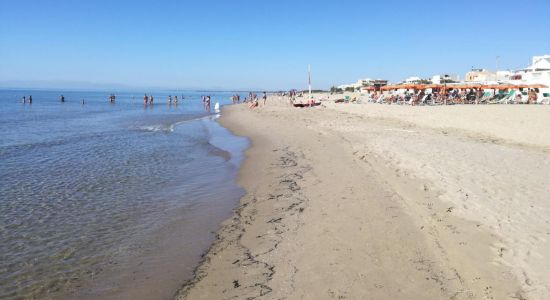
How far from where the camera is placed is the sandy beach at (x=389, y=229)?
14.5 ft

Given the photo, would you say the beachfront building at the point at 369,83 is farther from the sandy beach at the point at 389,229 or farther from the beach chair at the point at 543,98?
the sandy beach at the point at 389,229

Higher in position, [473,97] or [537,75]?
[537,75]

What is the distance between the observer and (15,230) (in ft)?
22.6

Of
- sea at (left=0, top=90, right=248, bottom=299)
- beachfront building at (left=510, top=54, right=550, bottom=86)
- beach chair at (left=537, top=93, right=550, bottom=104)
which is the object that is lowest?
sea at (left=0, top=90, right=248, bottom=299)

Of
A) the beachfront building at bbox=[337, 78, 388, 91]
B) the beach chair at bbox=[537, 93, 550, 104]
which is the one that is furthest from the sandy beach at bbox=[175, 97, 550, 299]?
the beachfront building at bbox=[337, 78, 388, 91]

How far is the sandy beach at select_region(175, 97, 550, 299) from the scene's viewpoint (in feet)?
14.5

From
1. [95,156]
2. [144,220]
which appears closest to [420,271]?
[144,220]

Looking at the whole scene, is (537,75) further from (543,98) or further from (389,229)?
(389,229)

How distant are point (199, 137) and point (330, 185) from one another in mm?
13728

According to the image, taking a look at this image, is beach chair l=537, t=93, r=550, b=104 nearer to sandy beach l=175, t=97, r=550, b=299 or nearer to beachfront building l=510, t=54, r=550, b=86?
beachfront building l=510, t=54, r=550, b=86

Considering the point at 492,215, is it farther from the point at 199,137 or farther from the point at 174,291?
the point at 199,137

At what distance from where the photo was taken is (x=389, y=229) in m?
6.08

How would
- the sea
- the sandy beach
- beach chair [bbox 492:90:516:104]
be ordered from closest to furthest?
the sandy beach → the sea → beach chair [bbox 492:90:516:104]

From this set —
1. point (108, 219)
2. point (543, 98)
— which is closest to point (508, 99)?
point (543, 98)
